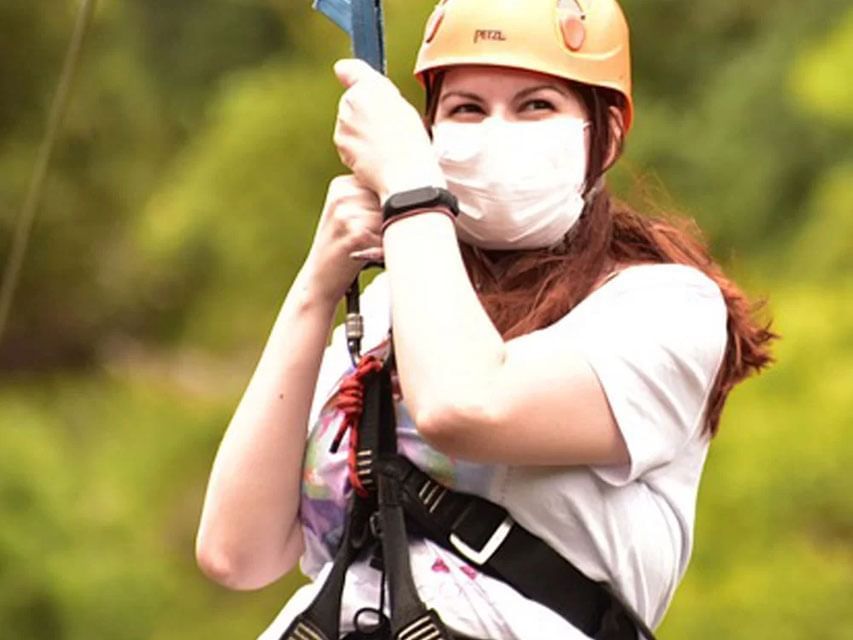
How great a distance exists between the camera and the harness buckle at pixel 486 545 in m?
3.16

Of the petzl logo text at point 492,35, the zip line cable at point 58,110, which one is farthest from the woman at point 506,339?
the zip line cable at point 58,110

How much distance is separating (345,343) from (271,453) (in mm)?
198

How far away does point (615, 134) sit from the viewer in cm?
341

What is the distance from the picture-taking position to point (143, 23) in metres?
15.6

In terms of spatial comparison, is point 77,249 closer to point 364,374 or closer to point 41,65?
point 41,65

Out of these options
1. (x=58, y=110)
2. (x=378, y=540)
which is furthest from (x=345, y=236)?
(x=58, y=110)

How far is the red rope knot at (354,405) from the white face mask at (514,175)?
206 millimetres

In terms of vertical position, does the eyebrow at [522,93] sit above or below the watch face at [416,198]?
above

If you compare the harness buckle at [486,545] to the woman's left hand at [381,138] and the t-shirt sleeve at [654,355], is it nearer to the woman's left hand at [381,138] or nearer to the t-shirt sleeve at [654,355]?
the t-shirt sleeve at [654,355]

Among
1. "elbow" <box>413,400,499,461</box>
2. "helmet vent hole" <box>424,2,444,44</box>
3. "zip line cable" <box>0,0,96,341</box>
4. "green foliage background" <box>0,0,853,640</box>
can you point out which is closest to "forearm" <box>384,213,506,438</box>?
"elbow" <box>413,400,499,461</box>

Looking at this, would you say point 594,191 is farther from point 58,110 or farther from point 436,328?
point 58,110

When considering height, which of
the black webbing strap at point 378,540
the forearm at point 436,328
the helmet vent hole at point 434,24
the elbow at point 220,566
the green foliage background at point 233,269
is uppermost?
the helmet vent hole at point 434,24

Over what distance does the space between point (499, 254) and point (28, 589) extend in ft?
26.7

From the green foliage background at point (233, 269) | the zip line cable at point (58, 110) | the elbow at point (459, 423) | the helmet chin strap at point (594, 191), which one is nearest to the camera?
the elbow at point (459, 423)
